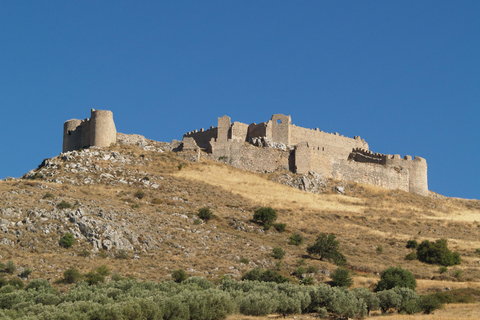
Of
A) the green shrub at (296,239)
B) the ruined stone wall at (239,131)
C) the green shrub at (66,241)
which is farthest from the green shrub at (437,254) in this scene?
the ruined stone wall at (239,131)

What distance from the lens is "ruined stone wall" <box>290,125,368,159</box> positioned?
64.7 metres

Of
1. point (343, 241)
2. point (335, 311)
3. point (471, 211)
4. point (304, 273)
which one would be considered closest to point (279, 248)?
point (304, 273)

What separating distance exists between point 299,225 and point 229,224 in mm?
5738

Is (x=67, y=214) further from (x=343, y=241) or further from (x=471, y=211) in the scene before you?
(x=471, y=211)

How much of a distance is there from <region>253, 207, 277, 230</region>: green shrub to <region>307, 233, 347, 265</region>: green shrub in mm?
5278

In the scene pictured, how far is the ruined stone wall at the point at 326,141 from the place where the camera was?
6471 centimetres

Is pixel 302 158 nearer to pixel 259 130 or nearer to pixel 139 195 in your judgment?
pixel 259 130

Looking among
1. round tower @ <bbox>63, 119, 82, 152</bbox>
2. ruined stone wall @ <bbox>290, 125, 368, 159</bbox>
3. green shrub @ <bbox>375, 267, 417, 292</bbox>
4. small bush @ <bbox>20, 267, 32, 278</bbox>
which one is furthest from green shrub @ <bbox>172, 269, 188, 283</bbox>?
ruined stone wall @ <bbox>290, 125, 368, 159</bbox>

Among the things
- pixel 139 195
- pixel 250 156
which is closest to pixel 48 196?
pixel 139 195

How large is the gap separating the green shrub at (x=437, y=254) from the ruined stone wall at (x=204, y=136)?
24.9 meters

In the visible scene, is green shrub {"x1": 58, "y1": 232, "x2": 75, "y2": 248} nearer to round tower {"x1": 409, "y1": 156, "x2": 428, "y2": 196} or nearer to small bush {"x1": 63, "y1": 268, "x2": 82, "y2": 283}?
small bush {"x1": 63, "y1": 268, "x2": 82, "y2": 283}

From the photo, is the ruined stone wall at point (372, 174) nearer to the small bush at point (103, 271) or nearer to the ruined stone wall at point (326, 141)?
the ruined stone wall at point (326, 141)

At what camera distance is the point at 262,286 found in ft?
95.3

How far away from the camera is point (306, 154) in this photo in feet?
201
